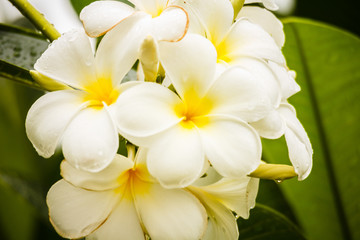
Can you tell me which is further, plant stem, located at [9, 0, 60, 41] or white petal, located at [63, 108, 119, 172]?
plant stem, located at [9, 0, 60, 41]

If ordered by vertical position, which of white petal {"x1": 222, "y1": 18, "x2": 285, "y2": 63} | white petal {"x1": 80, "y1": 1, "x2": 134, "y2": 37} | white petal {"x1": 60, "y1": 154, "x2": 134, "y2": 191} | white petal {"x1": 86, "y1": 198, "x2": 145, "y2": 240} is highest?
white petal {"x1": 80, "y1": 1, "x2": 134, "y2": 37}

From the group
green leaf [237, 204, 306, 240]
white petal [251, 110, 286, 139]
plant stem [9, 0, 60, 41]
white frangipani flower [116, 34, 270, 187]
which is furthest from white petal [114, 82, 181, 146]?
green leaf [237, 204, 306, 240]

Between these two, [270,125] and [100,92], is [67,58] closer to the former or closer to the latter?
[100,92]

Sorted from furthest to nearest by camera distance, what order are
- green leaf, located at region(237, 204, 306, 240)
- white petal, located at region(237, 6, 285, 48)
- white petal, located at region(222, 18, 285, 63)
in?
green leaf, located at region(237, 204, 306, 240) < white petal, located at region(237, 6, 285, 48) < white petal, located at region(222, 18, 285, 63)

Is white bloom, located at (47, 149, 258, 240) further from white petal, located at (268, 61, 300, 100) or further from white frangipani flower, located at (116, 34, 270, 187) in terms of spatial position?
white petal, located at (268, 61, 300, 100)

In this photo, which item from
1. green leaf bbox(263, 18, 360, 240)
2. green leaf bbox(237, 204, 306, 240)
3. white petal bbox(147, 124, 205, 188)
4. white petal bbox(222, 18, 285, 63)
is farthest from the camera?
green leaf bbox(263, 18, 360, 240)
